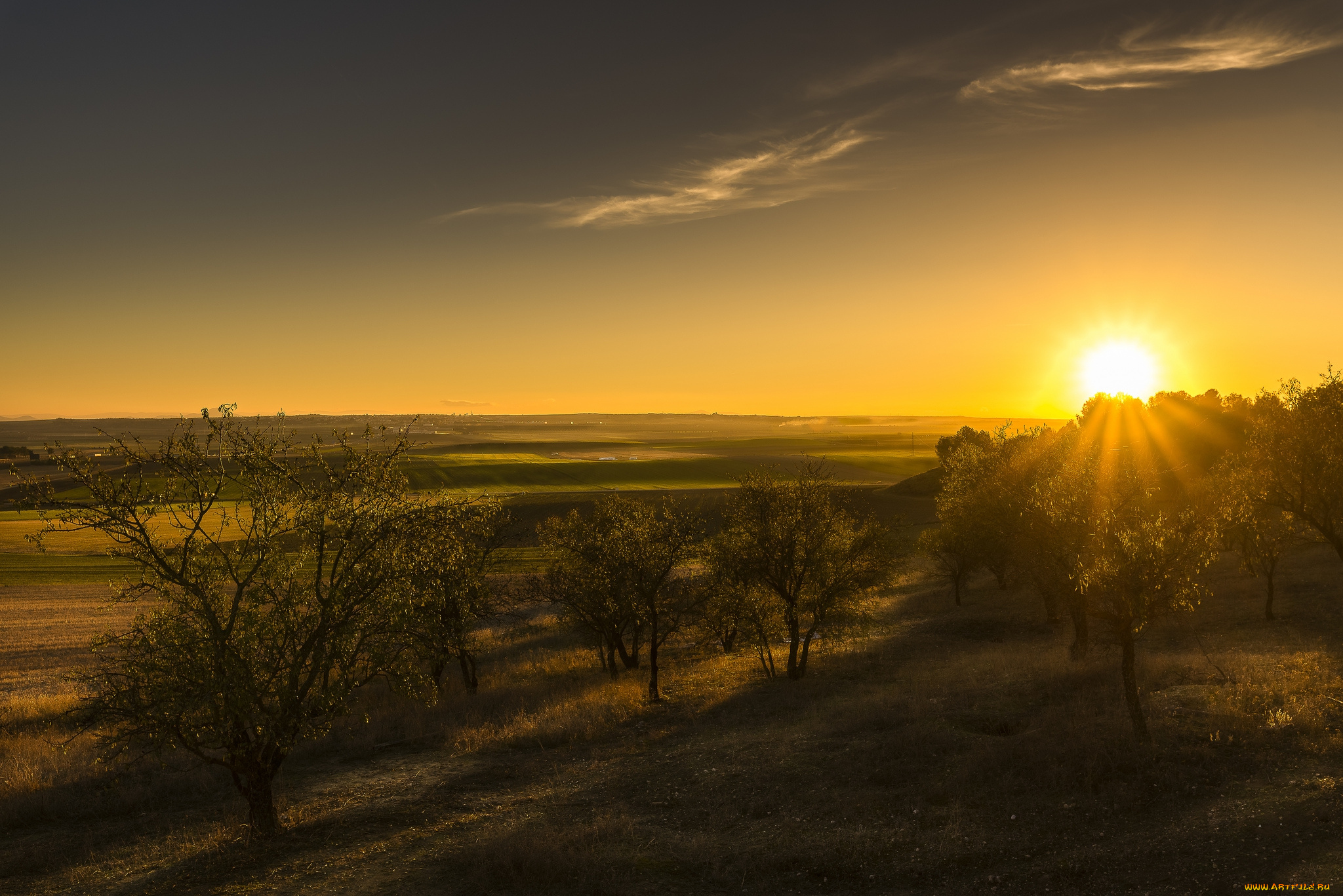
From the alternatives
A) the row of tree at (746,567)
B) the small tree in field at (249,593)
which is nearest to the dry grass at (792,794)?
the small tree in field at (249,593)

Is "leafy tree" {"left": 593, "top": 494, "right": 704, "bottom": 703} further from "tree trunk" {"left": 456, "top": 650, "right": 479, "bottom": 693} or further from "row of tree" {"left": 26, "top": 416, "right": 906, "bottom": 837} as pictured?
"row of tree" {"left": 26, "top": 416, "right": 906, "bottom": 837}

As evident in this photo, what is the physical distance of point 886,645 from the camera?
44.2 meters

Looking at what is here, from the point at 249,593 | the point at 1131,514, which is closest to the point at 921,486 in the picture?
the point at 1131,514

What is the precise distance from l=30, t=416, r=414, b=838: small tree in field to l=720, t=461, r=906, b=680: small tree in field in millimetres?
22428

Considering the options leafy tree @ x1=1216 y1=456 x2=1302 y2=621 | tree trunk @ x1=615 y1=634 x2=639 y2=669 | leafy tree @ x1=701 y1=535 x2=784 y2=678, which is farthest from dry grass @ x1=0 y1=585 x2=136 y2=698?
leafy tree @ x1=1216 y1=456 x2=1302 y2=621

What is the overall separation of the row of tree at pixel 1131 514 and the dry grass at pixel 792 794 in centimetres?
265

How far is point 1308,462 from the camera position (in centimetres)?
3450

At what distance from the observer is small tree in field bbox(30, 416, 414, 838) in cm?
1827

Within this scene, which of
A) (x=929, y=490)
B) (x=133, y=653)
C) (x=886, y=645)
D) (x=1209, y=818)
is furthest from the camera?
(x=929, y=490)

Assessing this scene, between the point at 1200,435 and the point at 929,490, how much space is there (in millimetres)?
→ 47257

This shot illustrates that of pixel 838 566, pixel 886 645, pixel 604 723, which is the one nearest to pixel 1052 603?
pixel 886 645

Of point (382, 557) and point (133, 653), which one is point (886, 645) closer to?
point (382, 557)

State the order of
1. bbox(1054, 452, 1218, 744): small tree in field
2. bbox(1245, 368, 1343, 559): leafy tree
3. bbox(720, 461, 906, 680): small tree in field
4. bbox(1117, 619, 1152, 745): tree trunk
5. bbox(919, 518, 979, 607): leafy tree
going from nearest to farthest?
bbox(1054, 452, 1218, 744): small tree in field
bbox(1117, 619, 1152, 745): tree trunk
bbox(1245, 368, 1343, 559): leafy tree
bbox(720, 461, 906, 680): small tree in field
bbox(919, 518, 979, 607): leafy tree

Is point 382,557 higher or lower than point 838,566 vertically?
higher
